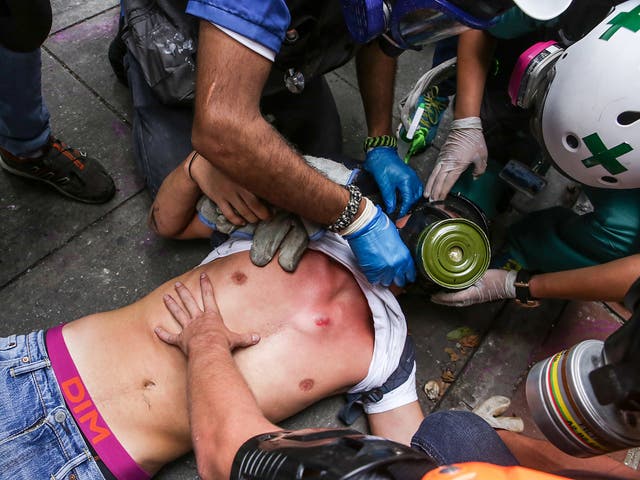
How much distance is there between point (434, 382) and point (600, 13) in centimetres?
182

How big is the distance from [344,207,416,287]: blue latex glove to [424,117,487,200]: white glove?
56 cm

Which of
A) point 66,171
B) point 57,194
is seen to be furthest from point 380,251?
point 57,194

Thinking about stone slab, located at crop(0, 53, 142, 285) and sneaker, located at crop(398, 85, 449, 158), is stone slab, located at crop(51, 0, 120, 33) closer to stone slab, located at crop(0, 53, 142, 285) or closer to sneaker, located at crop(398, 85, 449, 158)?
stone slab, located at crop(0, 53, 142, 285)

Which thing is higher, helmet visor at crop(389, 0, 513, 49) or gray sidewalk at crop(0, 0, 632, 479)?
helmet visor at crop(389, 0, 513, 49)

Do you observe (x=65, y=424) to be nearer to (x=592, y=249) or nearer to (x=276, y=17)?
(x=276, y=17)

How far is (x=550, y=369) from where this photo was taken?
1.12 meters

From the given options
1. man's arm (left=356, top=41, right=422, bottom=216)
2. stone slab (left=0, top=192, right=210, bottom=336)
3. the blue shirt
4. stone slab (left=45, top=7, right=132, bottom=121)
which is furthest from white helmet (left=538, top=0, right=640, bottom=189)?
stone slab (left=45, top=7, right=132, bottom=121)

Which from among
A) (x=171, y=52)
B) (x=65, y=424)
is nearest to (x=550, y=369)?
(x=65, y=424)

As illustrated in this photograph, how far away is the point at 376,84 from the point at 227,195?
1119 mm

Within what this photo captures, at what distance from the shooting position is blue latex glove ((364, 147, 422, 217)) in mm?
2379

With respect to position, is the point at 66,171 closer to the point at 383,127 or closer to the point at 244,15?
the point at 244,15

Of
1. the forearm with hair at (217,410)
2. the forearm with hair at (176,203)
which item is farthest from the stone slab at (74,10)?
the forearm with hair at (217,410)

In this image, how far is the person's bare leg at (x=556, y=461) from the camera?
125 centimetres

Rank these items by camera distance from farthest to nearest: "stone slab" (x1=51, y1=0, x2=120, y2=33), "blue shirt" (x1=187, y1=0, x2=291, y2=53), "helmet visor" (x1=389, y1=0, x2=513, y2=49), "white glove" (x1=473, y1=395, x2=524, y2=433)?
"stone slab" (x1=51, y1=0, x2=120, y2=33)
"white glove" (x1=473, y1=395, x2=524, y2=433)
"helmet visor" (x1=389, y1=0, x2=513, y2=49)
"blue shirt" (x1=187, y1=0, x2=291, y2=53)
